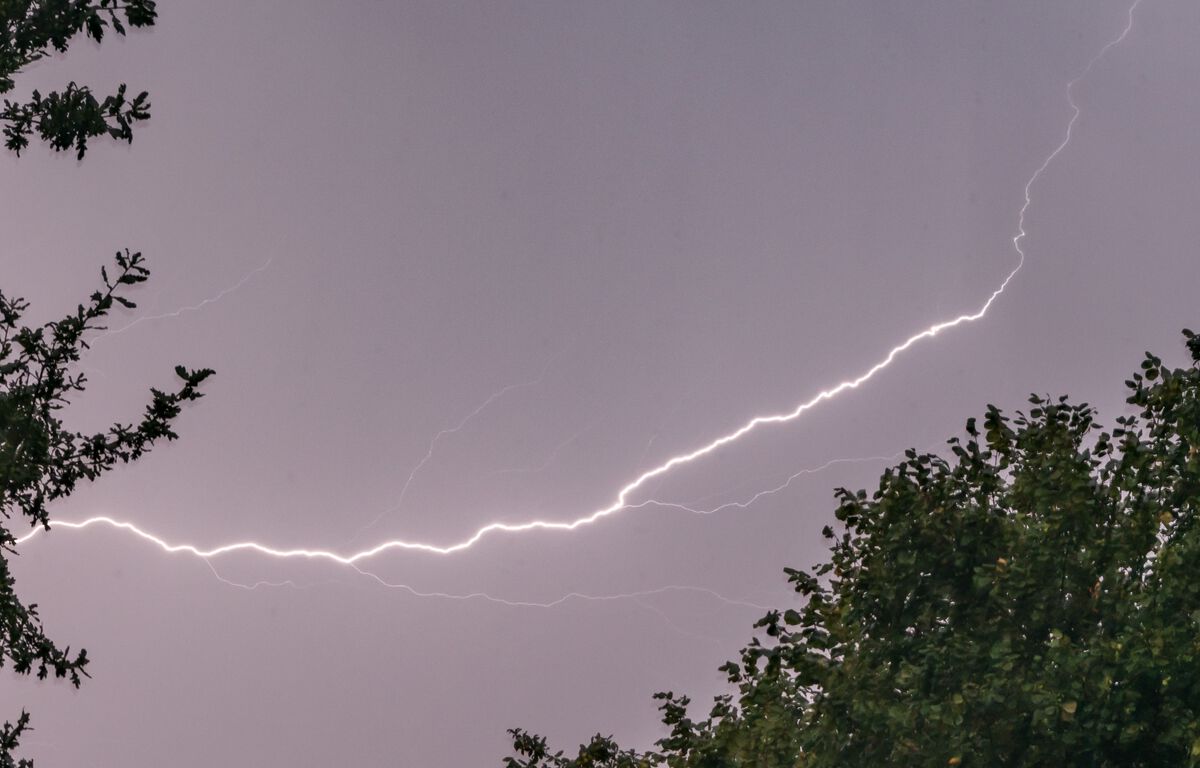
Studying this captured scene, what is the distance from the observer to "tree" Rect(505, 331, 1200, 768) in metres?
8.76

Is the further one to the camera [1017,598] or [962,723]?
[1017,598]

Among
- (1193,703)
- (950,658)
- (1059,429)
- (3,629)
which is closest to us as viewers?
(1193,703)

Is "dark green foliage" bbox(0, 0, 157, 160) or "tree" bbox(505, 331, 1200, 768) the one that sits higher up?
"dark green foliage" bbox(0, 0, 157, 160)

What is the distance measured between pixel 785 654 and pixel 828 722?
96cm

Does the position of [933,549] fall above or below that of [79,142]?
below

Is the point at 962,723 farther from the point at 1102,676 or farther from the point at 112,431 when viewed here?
the point at 112,431

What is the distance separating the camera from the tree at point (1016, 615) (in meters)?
8.76

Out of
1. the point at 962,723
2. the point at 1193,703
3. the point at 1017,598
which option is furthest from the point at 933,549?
the point at 1193,703

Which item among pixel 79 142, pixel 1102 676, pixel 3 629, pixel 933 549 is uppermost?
pixel 79 142

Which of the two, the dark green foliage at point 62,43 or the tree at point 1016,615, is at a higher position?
the dark green foliage at point 62,43

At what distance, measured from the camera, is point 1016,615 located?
9.95 meters

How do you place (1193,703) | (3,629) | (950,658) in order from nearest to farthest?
(1193,703) < (3,629) < (950,658)

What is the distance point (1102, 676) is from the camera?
871 centimetres

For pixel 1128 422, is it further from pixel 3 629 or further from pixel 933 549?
pixel 3 629
